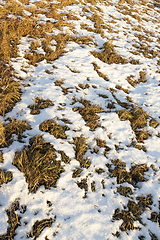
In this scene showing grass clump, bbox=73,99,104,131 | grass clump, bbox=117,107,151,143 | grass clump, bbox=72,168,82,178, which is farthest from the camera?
grass clump, bbox=117,107,151,143

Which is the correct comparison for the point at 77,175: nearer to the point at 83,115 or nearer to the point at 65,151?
the point at 65,151

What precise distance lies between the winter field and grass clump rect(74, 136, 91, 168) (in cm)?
2

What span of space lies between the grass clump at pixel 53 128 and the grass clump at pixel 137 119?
6.40ft

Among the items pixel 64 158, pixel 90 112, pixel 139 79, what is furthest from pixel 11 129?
pixel 139 79

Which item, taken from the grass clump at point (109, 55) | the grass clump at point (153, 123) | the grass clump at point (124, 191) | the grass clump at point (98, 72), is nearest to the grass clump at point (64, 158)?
the grass clump at point (124, 191)

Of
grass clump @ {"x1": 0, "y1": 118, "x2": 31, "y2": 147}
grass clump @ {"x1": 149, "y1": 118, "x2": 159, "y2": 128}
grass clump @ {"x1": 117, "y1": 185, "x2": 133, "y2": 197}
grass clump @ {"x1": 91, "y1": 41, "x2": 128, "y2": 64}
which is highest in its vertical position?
grass clump @ {"x1": 91, "y1": 41, "x2": 128, "y2": 64}

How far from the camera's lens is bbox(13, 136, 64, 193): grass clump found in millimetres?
2404

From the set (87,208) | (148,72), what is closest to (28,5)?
(148,72)

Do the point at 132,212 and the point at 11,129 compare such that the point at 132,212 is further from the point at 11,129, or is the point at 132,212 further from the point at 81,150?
the point at 11,129

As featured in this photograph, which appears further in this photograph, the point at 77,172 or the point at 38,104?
the point at 38,104

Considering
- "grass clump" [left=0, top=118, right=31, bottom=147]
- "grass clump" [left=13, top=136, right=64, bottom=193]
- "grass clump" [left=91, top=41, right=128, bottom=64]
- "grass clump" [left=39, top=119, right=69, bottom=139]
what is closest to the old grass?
"grass clump" [left=39, top=119, right=69, bottom=139]

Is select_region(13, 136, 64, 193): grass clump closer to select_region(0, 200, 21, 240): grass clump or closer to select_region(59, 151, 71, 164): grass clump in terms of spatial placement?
select_region(59, 151, 71, 164): grass clump

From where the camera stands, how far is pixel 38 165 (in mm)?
2508

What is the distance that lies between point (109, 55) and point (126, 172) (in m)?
5.72
